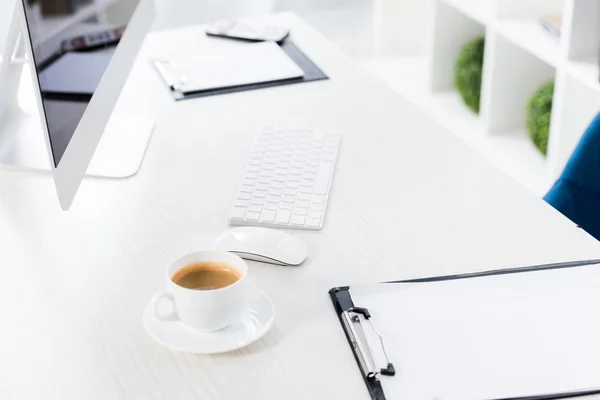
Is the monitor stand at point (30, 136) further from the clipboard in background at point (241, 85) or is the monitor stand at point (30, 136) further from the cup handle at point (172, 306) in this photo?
the cup handle at point (172, 306)

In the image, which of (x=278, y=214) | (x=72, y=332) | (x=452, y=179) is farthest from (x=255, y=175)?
(x=72, y=332)

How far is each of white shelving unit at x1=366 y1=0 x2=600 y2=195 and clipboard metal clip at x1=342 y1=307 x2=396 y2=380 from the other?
129cm

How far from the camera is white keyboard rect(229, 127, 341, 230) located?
1.02m

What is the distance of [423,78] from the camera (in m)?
2.93

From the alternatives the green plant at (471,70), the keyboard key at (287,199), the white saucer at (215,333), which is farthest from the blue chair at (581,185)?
the green plant at (471,70)

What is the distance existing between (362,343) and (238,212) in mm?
299

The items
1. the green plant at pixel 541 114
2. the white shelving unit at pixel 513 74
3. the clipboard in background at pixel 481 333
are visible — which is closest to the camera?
the clipboard in background at pixel 481 333

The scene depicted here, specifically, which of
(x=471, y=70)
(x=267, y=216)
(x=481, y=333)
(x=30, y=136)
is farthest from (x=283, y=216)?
(x=471, y=70)

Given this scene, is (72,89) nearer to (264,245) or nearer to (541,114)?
(264,245)

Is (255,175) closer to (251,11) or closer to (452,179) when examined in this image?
(452,179)

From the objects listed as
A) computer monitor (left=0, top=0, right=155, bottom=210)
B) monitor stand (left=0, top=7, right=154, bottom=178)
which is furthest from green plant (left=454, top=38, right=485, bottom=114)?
monitor stand (left=0, top=7, right=154, bottom=178)

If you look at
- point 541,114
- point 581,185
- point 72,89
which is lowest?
point 541,114

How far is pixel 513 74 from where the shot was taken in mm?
2398

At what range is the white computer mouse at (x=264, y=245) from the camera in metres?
0.93
